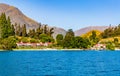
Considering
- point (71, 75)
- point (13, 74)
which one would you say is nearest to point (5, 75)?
point (13, 74)

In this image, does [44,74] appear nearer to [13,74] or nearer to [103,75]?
[13,74]

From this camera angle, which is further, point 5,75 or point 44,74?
point 44,74

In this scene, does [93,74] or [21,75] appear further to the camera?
[93,74]

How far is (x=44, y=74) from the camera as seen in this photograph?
5872 centimetres

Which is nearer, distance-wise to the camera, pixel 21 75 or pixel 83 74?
pixel 21 75

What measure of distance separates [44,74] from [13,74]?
555cm

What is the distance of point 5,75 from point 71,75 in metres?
11.3

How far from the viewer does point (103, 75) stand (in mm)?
57938

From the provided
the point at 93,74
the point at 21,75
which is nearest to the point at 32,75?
the point at 21,75

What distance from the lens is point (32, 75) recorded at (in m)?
56.5

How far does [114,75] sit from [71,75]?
7468 mm

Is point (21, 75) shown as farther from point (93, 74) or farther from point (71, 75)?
point (93, 74)

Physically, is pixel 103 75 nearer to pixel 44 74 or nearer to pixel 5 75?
pixel 44 74

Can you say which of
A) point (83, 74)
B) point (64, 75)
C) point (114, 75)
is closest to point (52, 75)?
point (64, 75)
